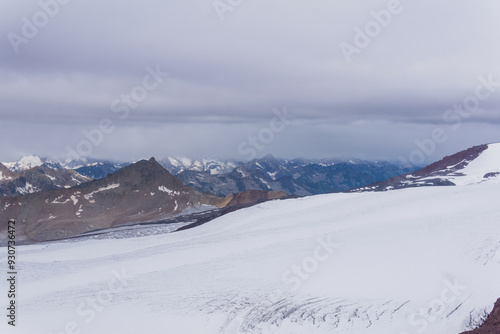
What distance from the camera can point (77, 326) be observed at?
27688 mm

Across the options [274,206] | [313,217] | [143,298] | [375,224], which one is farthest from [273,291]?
[274,206]

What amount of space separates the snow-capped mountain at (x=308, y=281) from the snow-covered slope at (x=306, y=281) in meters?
0.10

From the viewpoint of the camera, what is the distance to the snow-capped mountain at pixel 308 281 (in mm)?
25125

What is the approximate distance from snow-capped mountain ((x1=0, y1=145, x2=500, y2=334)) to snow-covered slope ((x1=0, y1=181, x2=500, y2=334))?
97mm

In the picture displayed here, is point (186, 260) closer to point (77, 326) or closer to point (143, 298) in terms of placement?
point (143, 298)

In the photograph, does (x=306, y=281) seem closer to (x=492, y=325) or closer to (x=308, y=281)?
(x=308, y=281)

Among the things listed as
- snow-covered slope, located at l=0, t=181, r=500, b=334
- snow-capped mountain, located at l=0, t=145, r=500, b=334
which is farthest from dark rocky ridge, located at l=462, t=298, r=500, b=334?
snow-covered slope, located at l=0, t=181, r=500, b=334

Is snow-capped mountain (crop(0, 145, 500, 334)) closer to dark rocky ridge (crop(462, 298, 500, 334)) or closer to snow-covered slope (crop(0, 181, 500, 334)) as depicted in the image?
snow-covered slope (crop(0, 181, 500, 334))

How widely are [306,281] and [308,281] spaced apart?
157 mm

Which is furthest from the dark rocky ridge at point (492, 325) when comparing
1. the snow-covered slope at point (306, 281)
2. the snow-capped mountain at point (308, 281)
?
the snow-covered slope at point (306, 281)

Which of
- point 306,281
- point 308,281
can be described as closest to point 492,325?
point 308,281

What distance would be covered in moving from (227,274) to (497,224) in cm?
2272

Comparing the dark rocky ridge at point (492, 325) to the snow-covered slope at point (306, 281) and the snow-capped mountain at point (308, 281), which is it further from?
the snow-covered slope at point (306, 281)

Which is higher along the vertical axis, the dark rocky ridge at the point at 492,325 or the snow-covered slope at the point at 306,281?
the snow-covered slope at the point at 306,281
